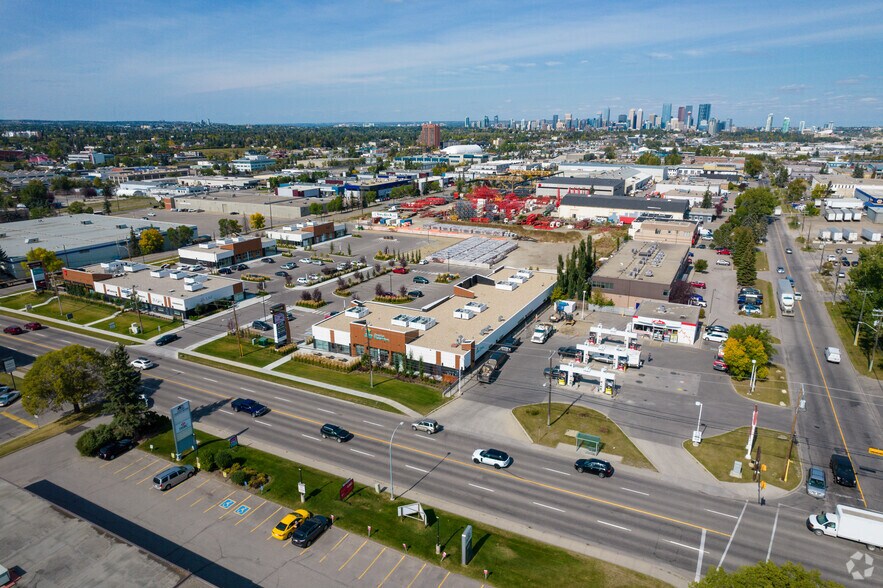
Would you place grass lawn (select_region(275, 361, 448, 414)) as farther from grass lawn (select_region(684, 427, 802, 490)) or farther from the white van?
the white van

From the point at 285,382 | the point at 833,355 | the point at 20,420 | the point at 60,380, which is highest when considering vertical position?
the point at 60,380

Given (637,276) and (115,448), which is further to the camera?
(637,276)

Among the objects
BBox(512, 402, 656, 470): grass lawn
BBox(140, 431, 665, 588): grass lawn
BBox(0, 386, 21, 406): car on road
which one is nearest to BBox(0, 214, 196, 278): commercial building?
BBox(0, 386, 21, 406): car on road

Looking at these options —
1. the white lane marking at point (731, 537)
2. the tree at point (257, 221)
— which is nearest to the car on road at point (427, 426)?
the white lane marking at point (731, 537)

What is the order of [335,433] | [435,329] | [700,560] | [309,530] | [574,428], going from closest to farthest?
1. [700,560]
2. [309,530]
3. [335,433]
4. [574,428]
5. [435,329]

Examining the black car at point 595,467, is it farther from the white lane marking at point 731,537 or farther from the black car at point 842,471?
the black car at point 842,471

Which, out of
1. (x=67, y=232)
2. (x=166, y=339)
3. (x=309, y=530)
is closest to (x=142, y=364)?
(x=166, y=339)

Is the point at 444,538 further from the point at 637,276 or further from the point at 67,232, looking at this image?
the point at 67,232
